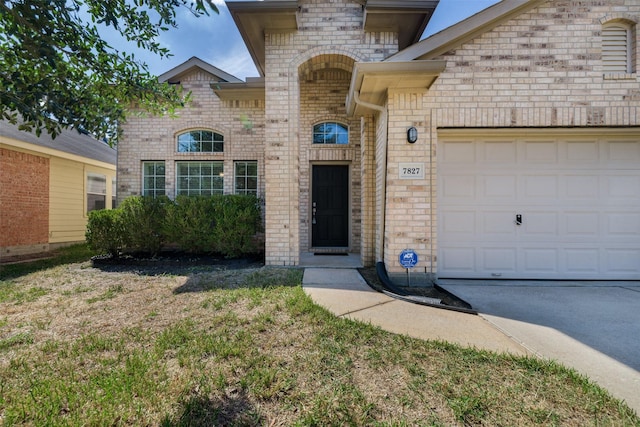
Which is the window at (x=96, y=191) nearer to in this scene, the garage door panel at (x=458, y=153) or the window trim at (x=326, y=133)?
the window trim at (x=326, y=133)

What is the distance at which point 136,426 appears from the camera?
1.59 metres

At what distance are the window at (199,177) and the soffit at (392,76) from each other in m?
4.76

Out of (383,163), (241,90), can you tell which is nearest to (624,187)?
(383,163)

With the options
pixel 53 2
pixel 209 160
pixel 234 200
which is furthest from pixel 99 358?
pixel 209 160

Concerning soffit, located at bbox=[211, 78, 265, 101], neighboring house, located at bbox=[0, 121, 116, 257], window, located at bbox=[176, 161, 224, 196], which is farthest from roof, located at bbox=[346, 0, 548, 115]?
neighboring house, located at bbox=[0, 121, 116, 257]

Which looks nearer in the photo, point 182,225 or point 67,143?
point 182,225

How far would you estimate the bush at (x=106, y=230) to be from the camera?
652 cm

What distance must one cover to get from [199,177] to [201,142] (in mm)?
977

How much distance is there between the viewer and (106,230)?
21.4ft

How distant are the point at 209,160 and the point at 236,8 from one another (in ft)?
12.8

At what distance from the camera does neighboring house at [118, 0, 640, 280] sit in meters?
4.33

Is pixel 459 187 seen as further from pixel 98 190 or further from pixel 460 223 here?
pixel 98 190

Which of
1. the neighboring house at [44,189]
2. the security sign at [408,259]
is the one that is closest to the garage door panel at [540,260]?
the security sign at [408,259]

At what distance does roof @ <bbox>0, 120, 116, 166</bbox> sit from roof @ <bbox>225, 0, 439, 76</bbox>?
13.8 ft
